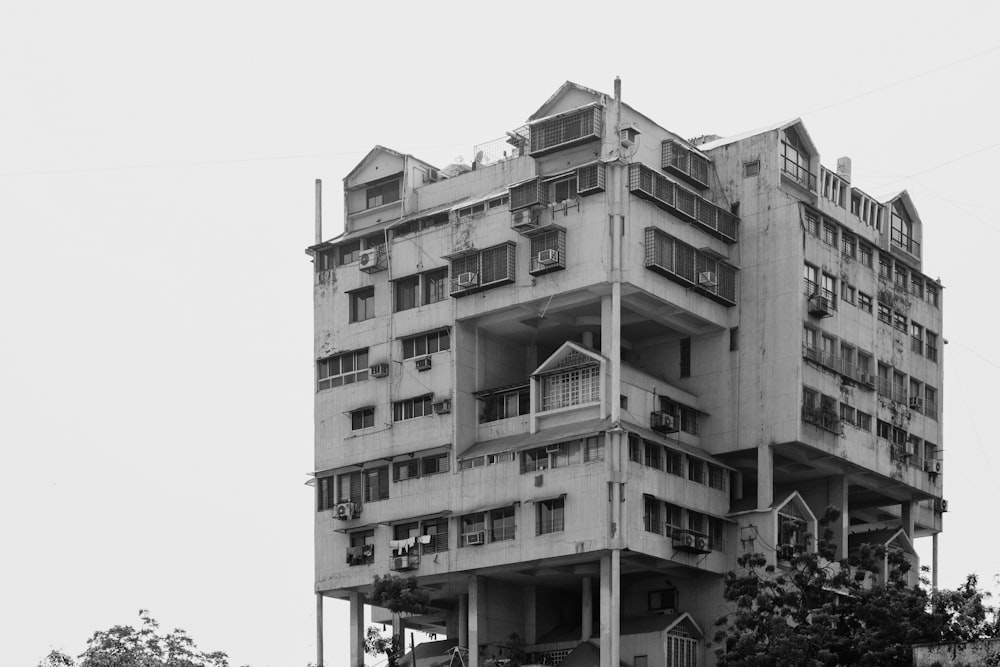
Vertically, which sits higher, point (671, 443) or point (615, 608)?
point (671, 443)

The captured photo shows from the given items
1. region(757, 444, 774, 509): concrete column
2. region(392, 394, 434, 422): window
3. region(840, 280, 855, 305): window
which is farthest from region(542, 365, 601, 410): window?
region(840, 280, 855, 305): window

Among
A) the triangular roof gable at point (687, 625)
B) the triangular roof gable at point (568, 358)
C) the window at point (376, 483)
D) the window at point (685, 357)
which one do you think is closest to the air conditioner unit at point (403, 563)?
the window at point (376, 483)

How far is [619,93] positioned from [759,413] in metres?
13.5

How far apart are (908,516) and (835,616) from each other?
17730 millimetres

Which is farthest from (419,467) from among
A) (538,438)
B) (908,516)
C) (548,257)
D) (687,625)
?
(908,516)

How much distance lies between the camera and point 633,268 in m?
78.6

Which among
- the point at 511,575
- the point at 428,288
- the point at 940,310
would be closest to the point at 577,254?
the point at 428,288

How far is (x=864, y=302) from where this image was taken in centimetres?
8650

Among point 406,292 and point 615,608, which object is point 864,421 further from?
point 406,292

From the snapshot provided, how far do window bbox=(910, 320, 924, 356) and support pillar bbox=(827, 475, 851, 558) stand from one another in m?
7.63

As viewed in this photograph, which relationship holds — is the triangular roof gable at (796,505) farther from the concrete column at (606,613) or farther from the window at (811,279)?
the window at (811,279)

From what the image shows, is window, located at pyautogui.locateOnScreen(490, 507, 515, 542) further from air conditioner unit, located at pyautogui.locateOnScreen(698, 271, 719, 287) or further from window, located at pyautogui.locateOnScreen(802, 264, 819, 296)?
window, located at pyautogui.locateOnScreen(802, 264, 819, 296)

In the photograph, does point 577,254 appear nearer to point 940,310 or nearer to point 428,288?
point 428,288

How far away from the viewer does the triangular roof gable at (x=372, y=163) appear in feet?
289
